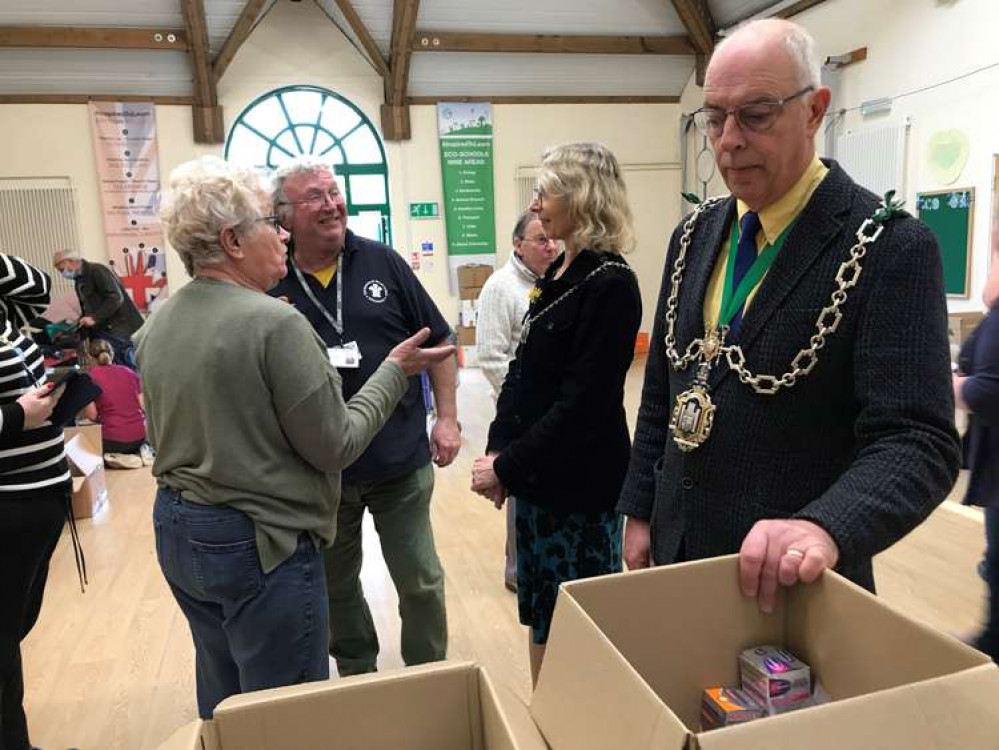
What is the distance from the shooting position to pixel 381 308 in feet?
6.92

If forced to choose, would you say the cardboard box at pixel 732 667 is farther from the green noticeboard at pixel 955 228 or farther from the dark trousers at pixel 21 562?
the green noticeboard at pixel 955 228

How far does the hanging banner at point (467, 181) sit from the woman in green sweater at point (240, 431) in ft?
26.0

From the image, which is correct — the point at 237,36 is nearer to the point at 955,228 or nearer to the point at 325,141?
the point at 325,141

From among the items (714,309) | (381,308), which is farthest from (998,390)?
(381,308)

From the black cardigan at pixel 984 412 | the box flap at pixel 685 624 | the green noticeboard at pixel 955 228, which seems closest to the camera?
the box flap at pixel 685 624

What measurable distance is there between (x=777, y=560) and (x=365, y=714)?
0.47 metres

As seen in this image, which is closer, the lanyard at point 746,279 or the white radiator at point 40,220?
the lanyard at point 746,279

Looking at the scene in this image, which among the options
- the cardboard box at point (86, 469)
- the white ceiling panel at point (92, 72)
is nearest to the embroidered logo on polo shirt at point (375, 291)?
the cardboard box at point (86, 469)

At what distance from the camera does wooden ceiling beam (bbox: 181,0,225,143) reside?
7.41 m

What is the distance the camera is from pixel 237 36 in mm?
A: 7844

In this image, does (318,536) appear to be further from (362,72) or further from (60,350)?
(362,72)

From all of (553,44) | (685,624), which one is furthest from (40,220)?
(685,624)

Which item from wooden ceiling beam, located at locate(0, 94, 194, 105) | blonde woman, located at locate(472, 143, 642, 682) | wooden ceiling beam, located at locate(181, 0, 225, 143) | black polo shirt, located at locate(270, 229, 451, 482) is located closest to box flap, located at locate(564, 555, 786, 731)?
blonde woman, located at locate(472, 143, 642, 682)

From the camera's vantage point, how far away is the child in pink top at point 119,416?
5164 millimetres
